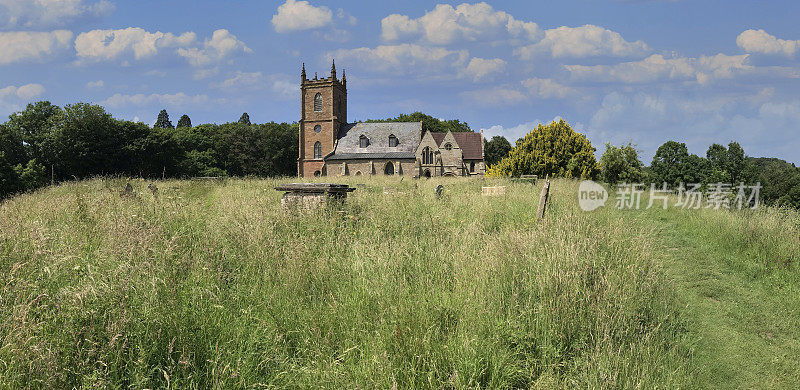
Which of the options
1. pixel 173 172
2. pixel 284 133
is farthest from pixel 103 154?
pixel 284 133

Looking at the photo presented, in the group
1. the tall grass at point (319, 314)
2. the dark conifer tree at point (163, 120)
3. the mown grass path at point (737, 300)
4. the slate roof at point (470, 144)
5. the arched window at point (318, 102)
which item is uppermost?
the dark conifer tree at point (163, 120)

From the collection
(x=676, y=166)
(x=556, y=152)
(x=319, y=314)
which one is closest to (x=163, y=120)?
(x=556, y=152)

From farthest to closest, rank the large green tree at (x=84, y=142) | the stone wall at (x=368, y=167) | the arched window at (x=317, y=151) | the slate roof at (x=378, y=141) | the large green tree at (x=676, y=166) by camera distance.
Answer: the arched window at (x=317, y=151), the slate roof at (x=378, y=141), the stone wall at (x=368, y=167), the large green tree at (x=676, y=166), the large green tree at (x=84, y=142)

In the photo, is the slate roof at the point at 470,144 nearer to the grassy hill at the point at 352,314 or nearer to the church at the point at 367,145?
the church at the point at 367,145

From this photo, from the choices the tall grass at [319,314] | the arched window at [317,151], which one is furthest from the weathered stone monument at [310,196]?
the arched window at [317,151]

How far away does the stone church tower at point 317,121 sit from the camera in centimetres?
5672

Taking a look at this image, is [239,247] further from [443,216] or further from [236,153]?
[236,153]

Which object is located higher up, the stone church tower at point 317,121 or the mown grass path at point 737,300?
the stone church tower at point 317,121

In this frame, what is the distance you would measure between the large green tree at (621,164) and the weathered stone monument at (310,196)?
1929 cm

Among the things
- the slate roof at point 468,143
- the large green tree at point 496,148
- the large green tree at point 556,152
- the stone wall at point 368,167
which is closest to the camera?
the large green tree at point 556,152

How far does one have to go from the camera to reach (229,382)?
330 centimetres

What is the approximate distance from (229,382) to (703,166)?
59.7 metres

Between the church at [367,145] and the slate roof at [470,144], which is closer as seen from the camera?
the church at [367,145]

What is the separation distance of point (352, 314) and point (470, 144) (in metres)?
54.4
